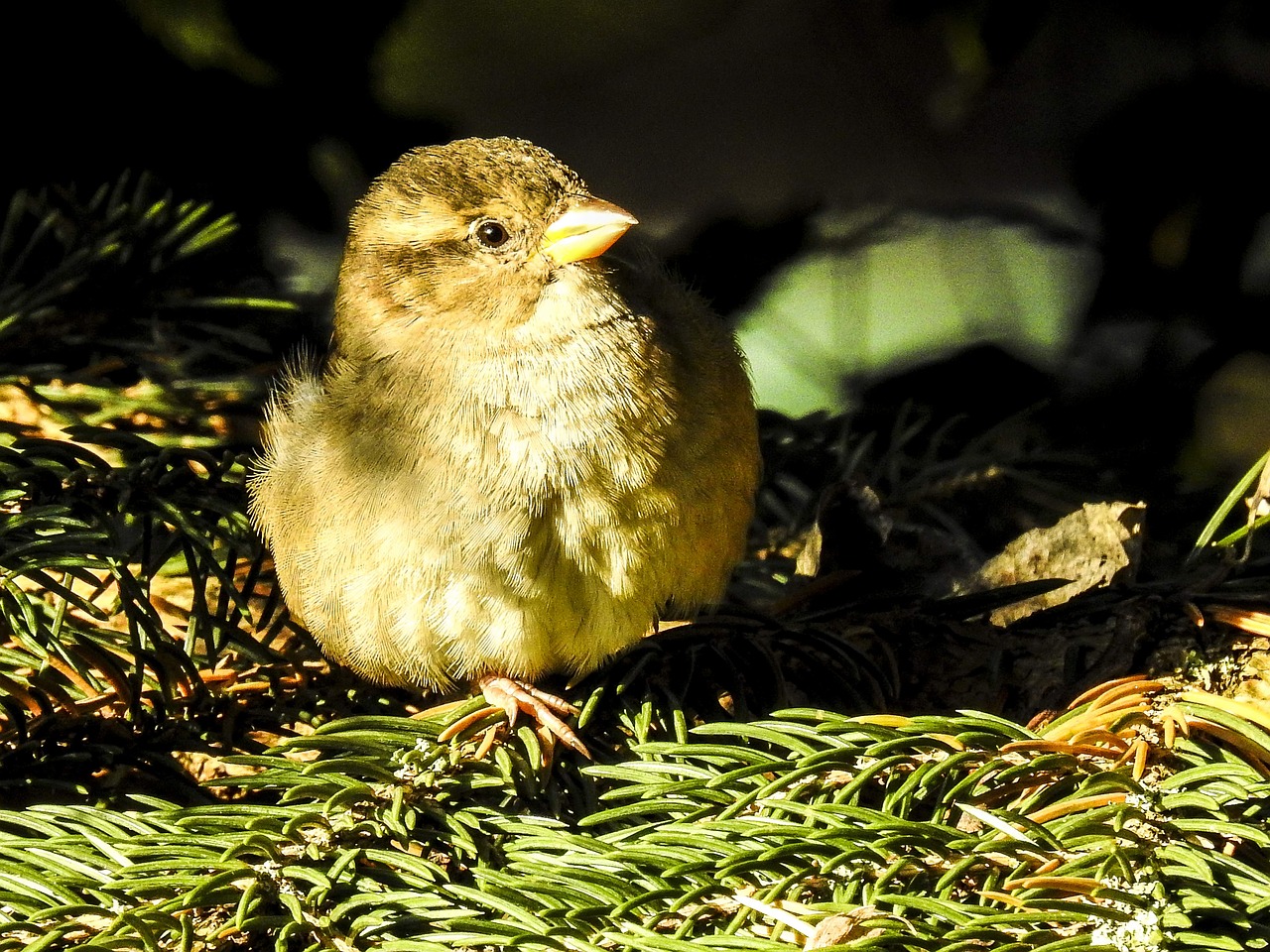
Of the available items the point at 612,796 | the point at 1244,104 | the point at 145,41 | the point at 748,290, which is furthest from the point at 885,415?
the point at 145,41

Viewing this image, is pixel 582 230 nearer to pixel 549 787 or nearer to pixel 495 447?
pixel 495 447

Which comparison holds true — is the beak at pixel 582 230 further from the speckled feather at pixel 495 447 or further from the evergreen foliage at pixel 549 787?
the evergreen foliage at pixel 549 787

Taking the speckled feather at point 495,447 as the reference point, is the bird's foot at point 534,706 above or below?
below

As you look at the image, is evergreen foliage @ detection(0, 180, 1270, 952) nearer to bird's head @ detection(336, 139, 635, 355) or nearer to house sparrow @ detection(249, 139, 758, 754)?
house sparrow @ detection(249, 139, 758, 754)

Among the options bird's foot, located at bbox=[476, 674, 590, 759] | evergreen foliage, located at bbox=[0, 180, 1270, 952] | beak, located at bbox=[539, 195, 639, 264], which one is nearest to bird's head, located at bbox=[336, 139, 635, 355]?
beak, located at bbox=[539, 195, 639, 264]

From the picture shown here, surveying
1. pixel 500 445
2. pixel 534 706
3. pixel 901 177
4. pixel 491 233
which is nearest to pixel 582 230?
pixel 491 233

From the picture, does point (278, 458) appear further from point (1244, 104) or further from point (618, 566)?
point (1244, 104)

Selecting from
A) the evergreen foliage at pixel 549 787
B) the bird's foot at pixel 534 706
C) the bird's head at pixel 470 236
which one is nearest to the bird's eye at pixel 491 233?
the bird's head at pixel 470 236
